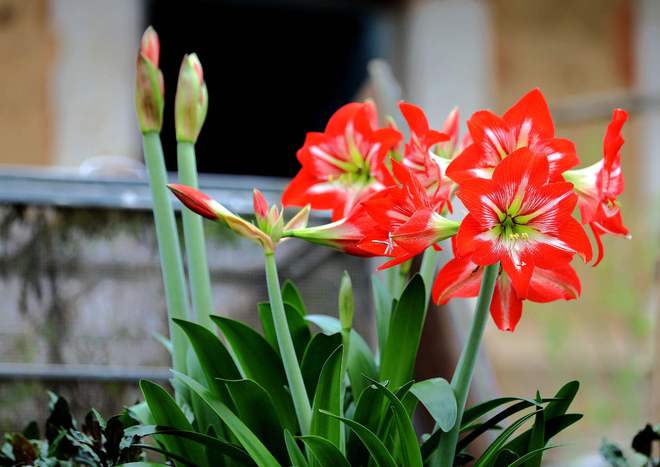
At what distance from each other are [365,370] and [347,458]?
7cm

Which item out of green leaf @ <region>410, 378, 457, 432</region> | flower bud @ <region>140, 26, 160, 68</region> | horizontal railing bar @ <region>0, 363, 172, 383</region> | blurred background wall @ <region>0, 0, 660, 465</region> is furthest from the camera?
blurred background wall @ <region>0, 0, 660, 465</region>

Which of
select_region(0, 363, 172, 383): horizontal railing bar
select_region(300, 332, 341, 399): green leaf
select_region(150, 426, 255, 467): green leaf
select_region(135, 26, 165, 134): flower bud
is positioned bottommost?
select_region(0, 363, 172, 383): horizontal railing bar

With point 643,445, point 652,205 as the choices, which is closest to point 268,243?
point 643,445

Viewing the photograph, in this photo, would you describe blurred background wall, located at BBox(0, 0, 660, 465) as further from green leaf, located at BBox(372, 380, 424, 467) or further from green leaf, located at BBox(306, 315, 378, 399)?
green leaf, located at BBox(372, 380, 424, 467)

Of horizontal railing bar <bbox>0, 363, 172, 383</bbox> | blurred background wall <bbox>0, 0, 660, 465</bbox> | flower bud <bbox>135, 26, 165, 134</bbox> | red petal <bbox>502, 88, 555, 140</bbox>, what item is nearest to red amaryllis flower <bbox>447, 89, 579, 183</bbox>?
red petal <bbox>502, 88, 555, 140</bbox>

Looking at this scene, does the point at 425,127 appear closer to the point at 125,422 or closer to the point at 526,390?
the point at 125,422

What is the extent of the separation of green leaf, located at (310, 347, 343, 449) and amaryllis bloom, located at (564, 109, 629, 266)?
0.62 ft

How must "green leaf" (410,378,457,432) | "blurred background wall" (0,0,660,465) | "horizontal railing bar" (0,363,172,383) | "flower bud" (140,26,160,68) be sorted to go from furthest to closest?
1. "blurred background wall" (0,0,660,465)
2. "horizontal railing bar" (0,363,172,383)
3. "flower bud" (140,26,160,68)
4. "green leaf" (410,378,457,432)

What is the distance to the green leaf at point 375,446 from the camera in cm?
58

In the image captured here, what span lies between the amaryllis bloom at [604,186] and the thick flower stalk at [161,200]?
274 millimetres

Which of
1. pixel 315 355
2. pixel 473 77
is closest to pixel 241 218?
pixel 315 355

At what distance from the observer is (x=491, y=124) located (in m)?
0.62

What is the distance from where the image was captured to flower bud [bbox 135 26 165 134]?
26.6 inches

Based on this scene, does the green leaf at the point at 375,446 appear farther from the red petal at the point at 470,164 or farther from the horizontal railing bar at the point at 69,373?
the horizontal railing bar at the point at 69,373
